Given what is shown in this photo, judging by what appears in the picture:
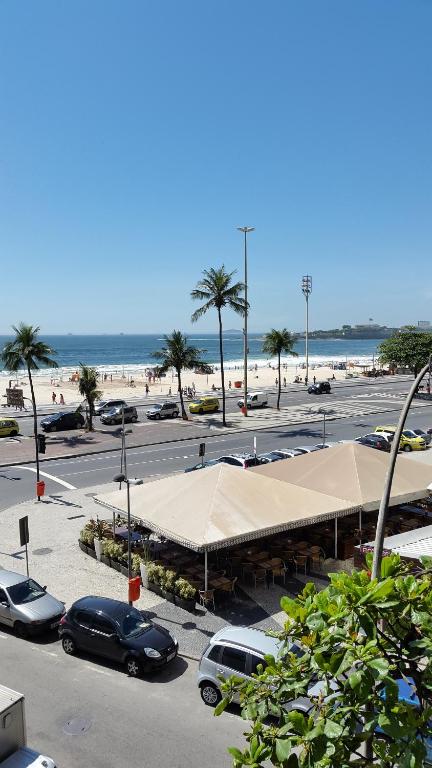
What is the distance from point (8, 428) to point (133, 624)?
31.3 meters

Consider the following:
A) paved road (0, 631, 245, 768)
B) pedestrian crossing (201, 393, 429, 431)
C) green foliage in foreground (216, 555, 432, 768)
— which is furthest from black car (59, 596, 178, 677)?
pedestrian crossing (201, 393, 429, 431)

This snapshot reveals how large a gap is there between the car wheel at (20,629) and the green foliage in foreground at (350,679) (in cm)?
1026

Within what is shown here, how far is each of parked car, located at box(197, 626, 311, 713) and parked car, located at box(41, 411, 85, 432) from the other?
34.4 m

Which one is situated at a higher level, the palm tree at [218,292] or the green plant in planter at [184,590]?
the palm tree at [218,292]

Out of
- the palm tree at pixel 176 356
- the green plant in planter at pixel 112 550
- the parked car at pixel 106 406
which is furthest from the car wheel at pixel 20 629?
the parked car at pixel 106 406

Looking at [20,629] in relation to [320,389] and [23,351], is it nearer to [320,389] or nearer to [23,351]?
[23,351]

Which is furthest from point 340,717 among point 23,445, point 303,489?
point 23,445

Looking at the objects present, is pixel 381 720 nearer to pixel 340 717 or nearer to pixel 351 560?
pixel 340 717

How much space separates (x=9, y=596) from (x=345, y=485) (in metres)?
10.5

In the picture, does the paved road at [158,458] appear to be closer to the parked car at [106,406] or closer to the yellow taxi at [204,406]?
the yellow taxi at [204,406]

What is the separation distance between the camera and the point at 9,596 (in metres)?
14.5

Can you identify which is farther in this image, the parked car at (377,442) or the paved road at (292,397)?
the paved road at (292,397)

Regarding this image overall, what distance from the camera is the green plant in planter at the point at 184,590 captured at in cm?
1553

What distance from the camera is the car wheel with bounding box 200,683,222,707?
11.2m
